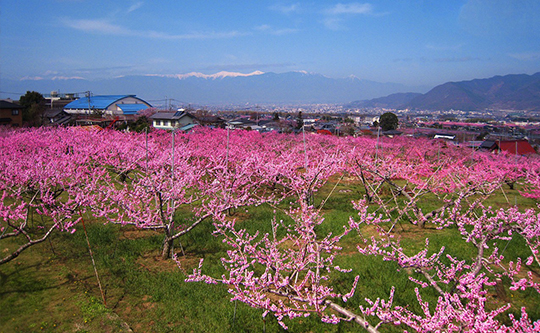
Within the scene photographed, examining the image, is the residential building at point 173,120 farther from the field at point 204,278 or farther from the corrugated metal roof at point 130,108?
the field at point 204,278

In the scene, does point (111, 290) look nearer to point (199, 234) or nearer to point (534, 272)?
point (199, 234)

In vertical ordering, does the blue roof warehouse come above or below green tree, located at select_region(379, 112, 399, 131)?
above

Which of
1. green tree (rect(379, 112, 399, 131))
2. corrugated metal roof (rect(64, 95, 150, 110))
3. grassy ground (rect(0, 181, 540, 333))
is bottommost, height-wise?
grassy ground (rect(0, 181, 540, 333))

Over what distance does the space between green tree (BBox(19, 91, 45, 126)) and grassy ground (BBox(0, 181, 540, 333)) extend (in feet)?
106

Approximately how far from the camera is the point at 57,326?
4.71m

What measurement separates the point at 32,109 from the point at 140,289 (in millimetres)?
41171

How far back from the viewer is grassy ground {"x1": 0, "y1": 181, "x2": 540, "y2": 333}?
15.8ft

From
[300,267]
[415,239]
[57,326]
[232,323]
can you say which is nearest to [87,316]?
[57,326]

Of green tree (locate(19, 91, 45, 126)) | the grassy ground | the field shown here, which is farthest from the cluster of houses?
the grassy ground

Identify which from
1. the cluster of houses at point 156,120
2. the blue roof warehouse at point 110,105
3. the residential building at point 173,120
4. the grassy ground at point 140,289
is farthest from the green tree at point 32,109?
the grassy ground at point 140,289

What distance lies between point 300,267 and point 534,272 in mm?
5658

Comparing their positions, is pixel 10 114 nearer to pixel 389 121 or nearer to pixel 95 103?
pixel 95 103

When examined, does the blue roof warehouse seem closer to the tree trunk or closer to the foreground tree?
the foreground tree

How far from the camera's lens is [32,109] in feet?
122
